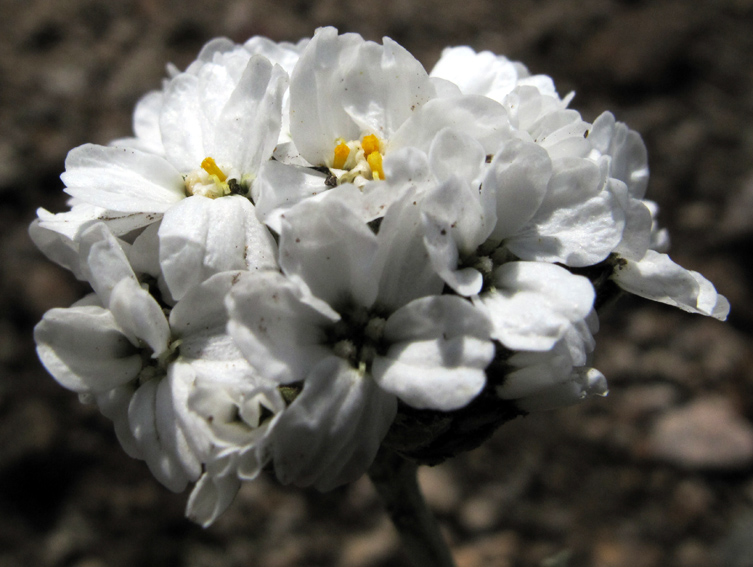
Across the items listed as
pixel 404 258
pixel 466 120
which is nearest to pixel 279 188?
pixel 404 258

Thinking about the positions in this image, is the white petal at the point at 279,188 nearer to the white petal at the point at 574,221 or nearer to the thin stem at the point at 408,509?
the white petal at the point at 574,221

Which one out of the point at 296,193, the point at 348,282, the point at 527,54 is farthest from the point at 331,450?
the point at 527,54

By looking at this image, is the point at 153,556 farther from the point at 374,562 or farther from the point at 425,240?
the point at 425,240

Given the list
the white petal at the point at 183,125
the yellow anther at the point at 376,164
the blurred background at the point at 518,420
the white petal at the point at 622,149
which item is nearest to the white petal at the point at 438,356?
the yellow anther at the point at 376,164

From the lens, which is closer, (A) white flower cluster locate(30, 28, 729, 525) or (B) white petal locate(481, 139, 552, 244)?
(A) white flower cluster locate(30, 28, 729, 525)

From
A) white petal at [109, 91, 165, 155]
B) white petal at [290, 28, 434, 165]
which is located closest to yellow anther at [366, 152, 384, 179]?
white petal at [290, 28, 434, 165]

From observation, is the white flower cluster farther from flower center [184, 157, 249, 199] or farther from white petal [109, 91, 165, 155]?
white petal [109, 91, 165, 155]

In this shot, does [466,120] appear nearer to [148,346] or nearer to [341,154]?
[341,154]
